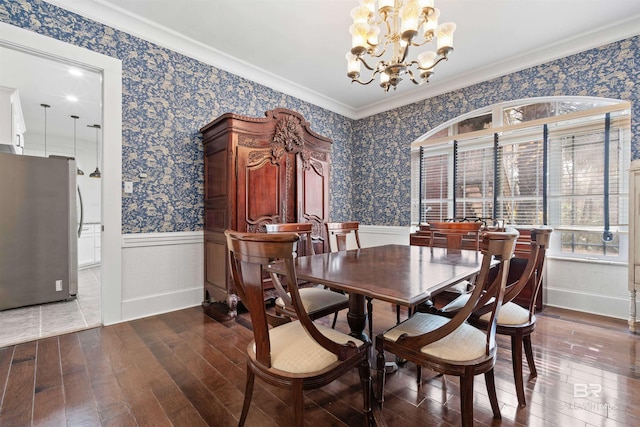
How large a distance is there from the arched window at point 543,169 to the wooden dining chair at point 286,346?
3.35 m

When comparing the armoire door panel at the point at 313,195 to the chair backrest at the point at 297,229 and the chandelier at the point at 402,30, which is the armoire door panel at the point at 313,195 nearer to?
the chair backrest at the point at 297,229

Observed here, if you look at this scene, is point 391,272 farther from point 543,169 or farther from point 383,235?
point 383,235

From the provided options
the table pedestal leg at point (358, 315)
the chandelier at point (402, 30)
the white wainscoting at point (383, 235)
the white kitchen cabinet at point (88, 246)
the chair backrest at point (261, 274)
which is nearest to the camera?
the chair backrest at point (261, 274)

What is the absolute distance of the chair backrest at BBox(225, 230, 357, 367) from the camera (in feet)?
3.29

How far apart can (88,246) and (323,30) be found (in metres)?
5.97

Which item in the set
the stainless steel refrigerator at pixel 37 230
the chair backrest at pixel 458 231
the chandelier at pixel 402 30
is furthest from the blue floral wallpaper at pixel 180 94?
the chandelier at pixel 402 30

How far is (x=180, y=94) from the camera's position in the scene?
121 inches

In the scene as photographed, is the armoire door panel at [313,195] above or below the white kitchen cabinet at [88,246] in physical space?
above

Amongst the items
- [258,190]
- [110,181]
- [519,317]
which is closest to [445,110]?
[258,190]

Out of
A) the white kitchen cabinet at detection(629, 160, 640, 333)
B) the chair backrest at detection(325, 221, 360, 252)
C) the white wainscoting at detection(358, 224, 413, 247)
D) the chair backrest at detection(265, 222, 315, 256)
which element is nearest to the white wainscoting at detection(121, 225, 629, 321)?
the white kitchen cabinet at detection(629, 160, 640, 333)

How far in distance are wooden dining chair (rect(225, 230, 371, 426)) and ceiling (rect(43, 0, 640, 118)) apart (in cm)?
239

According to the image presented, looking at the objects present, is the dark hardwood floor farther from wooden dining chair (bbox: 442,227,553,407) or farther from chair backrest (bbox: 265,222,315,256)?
chair backrest (bbox: 265,222,315,256)

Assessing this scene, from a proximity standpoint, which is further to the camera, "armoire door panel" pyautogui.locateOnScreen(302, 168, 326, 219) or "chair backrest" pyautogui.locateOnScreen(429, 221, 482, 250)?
"armoire door panel" pyautogui.locateOnScreen(302, 168, 326, 219)

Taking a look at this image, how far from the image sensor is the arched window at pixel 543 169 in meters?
3.00
